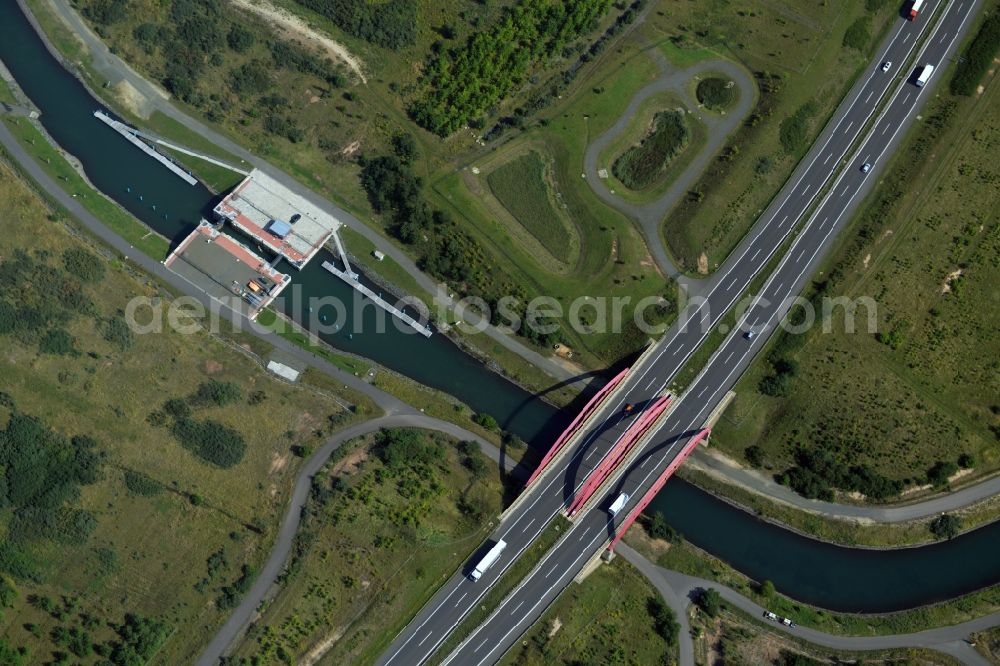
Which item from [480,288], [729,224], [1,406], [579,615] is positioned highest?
[729,224]

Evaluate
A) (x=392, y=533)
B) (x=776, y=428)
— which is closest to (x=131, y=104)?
(x=392, y=533)

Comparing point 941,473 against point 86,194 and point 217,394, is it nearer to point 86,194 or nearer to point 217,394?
point 217,394

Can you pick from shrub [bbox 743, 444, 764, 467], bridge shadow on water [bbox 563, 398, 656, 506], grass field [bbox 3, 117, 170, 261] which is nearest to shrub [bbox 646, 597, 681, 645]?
bridge shadow on water [bbox 563, 398, 656, 506]

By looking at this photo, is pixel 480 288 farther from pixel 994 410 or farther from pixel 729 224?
pixel 994 410

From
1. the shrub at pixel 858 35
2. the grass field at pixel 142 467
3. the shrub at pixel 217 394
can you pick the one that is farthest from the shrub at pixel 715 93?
the shrub at pixel 217 394

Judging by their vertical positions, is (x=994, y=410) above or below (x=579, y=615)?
above

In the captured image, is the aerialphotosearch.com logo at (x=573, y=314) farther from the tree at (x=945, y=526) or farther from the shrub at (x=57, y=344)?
the tree at (x=945, y=526)

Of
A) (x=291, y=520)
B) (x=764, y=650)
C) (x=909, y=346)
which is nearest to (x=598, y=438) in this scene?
(x=764, y=650)
